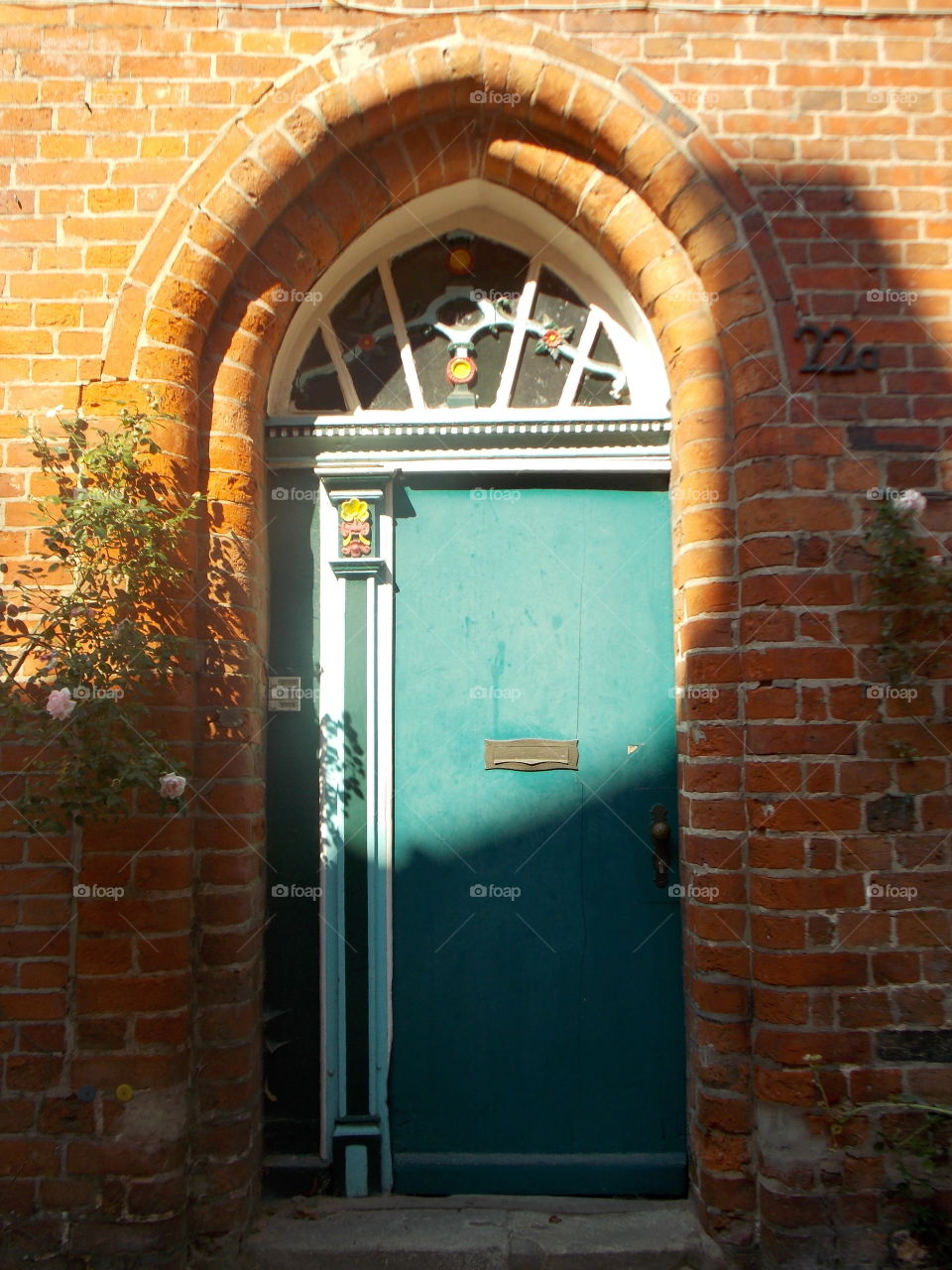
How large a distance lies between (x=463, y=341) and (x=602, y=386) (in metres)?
0.53

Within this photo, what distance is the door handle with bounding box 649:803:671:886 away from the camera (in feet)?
9.77

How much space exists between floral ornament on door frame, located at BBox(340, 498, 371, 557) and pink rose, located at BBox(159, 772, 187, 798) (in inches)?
38.7

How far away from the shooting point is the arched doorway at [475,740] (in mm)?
2949

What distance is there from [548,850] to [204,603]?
140 centimetres

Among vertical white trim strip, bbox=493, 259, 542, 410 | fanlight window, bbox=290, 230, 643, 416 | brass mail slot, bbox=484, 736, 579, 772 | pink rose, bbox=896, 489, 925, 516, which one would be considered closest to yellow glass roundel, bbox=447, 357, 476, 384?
fanlight window, bbox=290, 230, 643, 416

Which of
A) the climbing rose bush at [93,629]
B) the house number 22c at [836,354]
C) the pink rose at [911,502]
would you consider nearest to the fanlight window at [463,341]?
the house number 22c at [836,354]

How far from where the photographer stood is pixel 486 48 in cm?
291

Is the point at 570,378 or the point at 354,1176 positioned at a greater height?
the point at 570,378

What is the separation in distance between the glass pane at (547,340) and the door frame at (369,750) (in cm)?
26

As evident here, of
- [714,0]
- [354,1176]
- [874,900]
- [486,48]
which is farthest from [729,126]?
[354,1176]

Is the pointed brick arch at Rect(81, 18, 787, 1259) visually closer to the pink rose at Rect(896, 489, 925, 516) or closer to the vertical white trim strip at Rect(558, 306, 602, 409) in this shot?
the vertical white trim strip at Rect(558, 306, 602, 409)

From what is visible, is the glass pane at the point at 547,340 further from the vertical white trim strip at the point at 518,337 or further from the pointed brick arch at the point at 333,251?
the pointed brick arch at the point at 333,251

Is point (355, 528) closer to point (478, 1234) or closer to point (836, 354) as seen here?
point (836, 354)

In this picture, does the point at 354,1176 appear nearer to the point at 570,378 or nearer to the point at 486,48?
the point at 570,378
